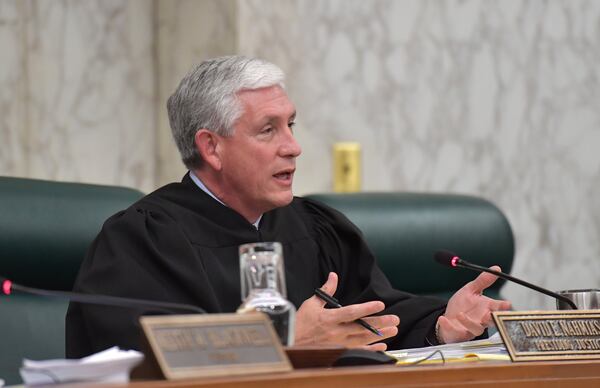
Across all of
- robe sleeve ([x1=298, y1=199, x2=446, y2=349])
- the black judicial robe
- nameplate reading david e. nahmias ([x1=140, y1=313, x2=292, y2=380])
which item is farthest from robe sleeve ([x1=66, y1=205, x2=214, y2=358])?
nameplate reading david e. nahmias ([x1=140, y1=313, x2=292, y2=380])

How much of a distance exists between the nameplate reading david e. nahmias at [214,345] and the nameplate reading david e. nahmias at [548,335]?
0.54m

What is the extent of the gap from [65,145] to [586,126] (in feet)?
8.27

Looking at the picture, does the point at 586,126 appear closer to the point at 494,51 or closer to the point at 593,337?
the point at 494,51

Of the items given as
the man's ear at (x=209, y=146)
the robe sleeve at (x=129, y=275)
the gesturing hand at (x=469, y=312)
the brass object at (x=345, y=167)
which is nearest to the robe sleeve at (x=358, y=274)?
the gesturing hand at (x=469, y=312)

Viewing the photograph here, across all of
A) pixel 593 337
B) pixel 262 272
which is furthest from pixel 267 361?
pixel 593 337

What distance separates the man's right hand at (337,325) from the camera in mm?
2754

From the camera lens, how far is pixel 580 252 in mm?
5938

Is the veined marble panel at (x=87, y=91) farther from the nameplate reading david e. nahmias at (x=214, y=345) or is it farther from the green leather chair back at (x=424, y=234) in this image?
the nameplate reading david e. nahmias at (x=214, y=345)

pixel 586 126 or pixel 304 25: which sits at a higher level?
pixel 304 25

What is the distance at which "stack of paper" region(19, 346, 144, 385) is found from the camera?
1958 mm

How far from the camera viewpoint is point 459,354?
2732 millimetres

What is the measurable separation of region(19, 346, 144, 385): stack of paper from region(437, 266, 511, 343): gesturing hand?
140cm

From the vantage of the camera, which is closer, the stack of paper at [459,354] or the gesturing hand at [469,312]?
the stack of paper at [459,354]

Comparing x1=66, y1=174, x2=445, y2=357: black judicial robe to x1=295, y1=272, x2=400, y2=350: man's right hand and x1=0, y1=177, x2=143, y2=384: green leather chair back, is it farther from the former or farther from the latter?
x1=295, y1=272, x2=400, y2=350: man's right hand
